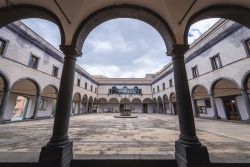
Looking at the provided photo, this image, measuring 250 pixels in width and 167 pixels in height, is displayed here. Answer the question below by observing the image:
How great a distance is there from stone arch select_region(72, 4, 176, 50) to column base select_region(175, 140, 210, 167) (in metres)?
2.60

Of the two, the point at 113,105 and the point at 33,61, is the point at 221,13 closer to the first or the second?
the point at 33,61

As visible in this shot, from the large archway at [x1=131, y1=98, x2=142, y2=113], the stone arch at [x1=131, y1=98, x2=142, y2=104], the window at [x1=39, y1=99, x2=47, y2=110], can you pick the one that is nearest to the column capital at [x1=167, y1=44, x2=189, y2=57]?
the window at [x1=39, y1=99, x2=47, y2=110]

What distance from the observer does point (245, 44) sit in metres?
9.44

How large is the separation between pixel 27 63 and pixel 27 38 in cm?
224

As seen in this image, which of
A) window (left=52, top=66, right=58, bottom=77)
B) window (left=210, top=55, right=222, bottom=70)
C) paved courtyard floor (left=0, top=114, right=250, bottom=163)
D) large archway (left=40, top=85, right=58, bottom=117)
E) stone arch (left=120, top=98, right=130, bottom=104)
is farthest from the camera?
stone arch (left=120, top=98, right=130, bottom=104)

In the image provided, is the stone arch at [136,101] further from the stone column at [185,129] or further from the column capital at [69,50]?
the column capital at [69,50]

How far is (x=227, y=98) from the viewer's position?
13062 mm

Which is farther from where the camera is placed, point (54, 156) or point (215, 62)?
point (215, 62)

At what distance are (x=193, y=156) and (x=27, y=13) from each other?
571 centimetres

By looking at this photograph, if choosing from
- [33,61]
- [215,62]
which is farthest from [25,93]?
[215,62]

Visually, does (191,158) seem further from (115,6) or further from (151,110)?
(151,110)

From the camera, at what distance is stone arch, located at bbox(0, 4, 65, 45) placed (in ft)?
11.4

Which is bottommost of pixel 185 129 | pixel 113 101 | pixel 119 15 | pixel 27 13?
pixel 185 129

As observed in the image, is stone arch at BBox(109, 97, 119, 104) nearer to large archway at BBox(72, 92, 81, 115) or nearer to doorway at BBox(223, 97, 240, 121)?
large archway at BBox(72, 92, 81, 115)
